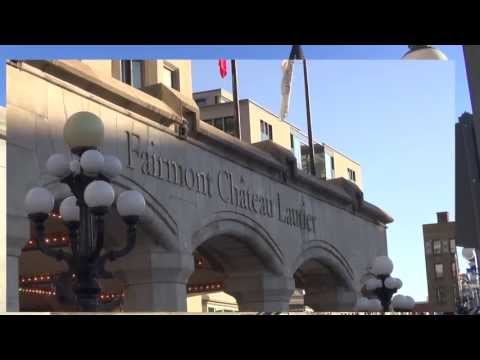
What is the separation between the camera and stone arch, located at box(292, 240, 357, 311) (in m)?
12.8

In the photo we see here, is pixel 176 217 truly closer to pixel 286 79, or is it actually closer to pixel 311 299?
pixel 286 79

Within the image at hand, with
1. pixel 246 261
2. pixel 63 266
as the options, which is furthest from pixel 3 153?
pixel 63 266

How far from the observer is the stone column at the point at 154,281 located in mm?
9672

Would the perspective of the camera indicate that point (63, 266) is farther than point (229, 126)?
Yes

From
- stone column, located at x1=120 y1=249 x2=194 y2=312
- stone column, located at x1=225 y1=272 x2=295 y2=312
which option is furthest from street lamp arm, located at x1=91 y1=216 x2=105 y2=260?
stone column, located at x1=225 y1=272 x2=295 y2=312

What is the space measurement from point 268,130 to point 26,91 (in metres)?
2.75

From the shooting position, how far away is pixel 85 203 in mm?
6062

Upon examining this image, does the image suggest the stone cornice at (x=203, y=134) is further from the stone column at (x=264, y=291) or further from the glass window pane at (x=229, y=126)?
the stone column at (x=264, y=291)

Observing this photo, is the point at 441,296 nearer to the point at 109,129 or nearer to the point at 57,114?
the point at 57,114

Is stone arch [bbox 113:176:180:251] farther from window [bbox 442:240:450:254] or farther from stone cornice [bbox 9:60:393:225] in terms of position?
window [bbox 442:240:450:254]

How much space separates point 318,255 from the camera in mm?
12797

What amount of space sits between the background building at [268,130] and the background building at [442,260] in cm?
77

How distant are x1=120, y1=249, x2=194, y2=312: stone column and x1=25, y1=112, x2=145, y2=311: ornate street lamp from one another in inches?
135
